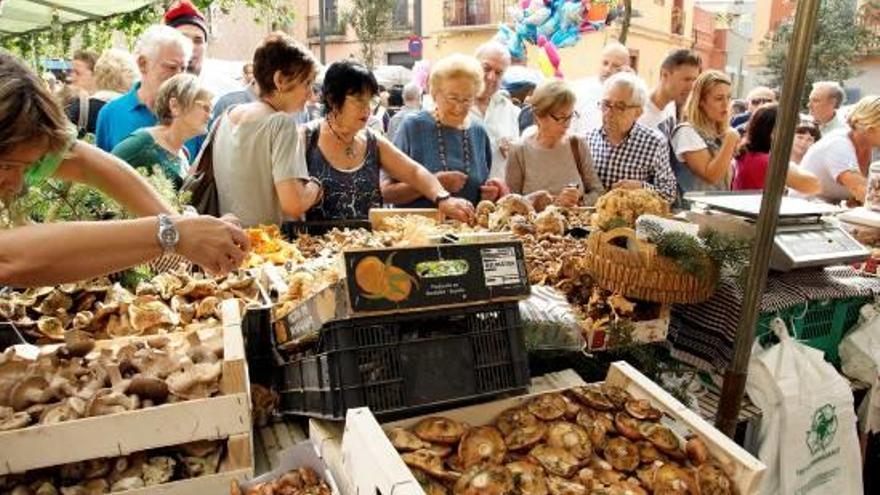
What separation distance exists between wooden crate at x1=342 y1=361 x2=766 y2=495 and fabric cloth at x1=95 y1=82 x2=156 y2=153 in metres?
3.12

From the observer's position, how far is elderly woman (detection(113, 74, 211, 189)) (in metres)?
3.20

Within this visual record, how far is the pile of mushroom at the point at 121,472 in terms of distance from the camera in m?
1.32

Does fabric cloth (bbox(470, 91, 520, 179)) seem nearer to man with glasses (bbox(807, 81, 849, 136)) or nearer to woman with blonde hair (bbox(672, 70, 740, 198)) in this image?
→ woman with blonde hair (bbox(672, 70, 740, 198))

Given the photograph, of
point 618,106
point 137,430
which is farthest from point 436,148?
point 137,430

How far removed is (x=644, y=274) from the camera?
84.4 inches

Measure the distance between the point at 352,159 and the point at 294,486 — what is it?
2093 mm

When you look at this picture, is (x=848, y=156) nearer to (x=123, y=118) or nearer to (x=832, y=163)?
(x=832, y=163)

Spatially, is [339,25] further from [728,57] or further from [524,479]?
[524,479]

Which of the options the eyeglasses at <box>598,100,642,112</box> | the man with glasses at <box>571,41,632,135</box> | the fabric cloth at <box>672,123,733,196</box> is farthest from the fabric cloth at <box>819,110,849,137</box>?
the eyeglasses at <box>598,100,642,112</box>

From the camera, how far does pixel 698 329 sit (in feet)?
8.16

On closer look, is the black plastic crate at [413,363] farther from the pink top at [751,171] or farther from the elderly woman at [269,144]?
the pink top at [751,171]

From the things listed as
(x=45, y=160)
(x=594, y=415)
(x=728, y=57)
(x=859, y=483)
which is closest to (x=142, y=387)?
(x=45, y=160)

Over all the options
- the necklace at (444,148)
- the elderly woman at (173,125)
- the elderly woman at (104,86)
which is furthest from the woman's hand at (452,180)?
the elderly woman at (104,86)

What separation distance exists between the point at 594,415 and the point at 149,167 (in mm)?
2585
